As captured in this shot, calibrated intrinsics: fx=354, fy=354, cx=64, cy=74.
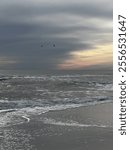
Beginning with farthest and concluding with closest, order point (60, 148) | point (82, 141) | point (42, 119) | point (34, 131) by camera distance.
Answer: point (42, 119)
point (34, 131)
point (82, 141)
point (60, 148)

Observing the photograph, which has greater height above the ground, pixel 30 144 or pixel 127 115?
pixel 127 115

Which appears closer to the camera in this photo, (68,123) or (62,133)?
(62,133)

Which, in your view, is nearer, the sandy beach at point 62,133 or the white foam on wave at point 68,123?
the sandy beach at point 62,133

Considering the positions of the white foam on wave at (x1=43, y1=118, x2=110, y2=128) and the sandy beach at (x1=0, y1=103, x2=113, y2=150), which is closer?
the sandy beach at (x1=0, y1=103, x2=113, y2=150)

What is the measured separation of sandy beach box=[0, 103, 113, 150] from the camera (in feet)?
30.1

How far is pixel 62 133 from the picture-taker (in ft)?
34.6

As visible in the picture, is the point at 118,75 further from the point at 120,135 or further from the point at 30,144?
the point at 30,144

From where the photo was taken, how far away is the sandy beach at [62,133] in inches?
361

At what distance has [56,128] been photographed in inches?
444

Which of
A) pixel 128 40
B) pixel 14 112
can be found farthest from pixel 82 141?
pixel 14 112

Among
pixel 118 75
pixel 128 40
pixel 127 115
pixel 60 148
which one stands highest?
pixel 128 40

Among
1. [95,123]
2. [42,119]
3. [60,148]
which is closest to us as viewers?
[60,148]

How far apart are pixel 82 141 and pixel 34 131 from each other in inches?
80.3

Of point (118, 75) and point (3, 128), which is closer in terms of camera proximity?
point (118, 75)
